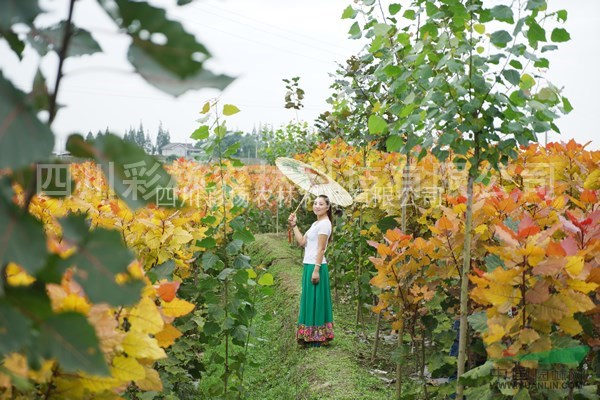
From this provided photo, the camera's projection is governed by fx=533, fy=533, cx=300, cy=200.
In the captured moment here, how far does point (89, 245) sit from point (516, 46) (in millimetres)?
2080

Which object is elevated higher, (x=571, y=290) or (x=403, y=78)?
(x=403, y=78)

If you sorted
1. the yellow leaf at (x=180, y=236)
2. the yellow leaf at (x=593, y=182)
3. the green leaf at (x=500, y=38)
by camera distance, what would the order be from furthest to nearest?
the yellow leaf at (x=593, y=182), the yellow leaf at (x=180, y=236), the green leaf at (x=500, y=38)

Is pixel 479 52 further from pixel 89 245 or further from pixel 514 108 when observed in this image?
pixel 89 245

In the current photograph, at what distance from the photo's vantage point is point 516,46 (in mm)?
2217

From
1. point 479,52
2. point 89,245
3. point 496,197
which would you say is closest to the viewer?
point 89,245

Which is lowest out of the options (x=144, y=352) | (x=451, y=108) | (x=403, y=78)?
(x=144, y=352)

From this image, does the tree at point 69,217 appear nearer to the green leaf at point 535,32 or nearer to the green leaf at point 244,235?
the green leaf at point 535,32

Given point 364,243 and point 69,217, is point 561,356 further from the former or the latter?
point 364,243

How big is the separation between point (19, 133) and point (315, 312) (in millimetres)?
4910

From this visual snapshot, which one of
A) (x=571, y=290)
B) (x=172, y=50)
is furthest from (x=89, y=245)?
(x=571, y=290)

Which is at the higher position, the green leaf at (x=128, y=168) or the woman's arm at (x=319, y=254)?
the green leaf at (x=128, y=168)

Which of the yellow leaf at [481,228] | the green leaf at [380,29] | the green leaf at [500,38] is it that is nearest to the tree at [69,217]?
the green leaf at [500,38]

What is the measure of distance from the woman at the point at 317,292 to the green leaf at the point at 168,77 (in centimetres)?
476

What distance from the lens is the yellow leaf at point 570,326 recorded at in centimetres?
189
